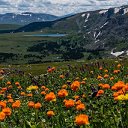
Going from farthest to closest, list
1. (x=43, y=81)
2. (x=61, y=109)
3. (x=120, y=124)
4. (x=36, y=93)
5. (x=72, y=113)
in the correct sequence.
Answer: (x=43, y=81) → (x=36, y=93) → (x=61, y=109) → (x=72, y=113) → (x=120, y=124)

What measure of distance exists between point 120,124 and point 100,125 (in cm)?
60

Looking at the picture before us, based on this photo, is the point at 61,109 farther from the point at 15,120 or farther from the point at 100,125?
the point at 100,125

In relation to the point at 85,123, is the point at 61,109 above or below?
below

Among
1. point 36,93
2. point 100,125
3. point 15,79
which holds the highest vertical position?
point 100,125

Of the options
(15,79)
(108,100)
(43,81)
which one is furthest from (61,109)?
(15,79)

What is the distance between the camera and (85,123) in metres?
6.95

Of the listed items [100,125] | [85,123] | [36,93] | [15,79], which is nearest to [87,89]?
[36,93]

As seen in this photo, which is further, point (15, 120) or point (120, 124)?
point (15, 120)

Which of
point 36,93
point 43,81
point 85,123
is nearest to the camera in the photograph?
point 85,123

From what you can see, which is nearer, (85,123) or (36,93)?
(85,123)

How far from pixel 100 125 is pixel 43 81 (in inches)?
827

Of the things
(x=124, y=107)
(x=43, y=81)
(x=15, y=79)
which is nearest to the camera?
(x=124, y=107)

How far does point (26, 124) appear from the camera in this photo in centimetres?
809

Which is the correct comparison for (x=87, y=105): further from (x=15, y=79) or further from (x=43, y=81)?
(x=15, y=79)
